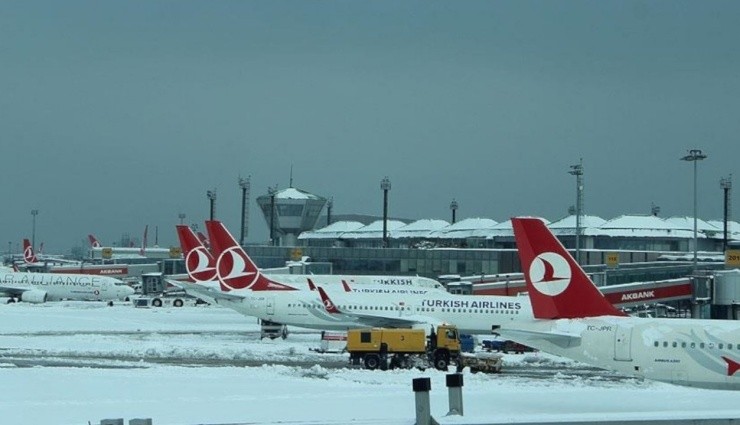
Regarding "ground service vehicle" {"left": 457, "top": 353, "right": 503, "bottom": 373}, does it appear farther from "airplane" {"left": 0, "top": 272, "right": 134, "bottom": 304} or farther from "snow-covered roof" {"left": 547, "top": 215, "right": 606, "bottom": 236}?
"snow-covered roof" {"left": 547, "top": 215, "right": 606, "bottom": 236}

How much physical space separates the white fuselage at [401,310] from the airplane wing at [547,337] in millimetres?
22989

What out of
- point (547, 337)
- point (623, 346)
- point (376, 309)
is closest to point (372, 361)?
point (376, 309)

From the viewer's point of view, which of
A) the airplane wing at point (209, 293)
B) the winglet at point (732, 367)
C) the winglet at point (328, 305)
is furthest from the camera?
the airplane wing at point (209, 293)

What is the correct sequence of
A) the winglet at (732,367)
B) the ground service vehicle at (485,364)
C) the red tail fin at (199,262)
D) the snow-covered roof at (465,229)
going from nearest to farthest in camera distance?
1. the winglet at (732,367)
2. the ground service vehicle at (485,364)
3. the red tail fin at (199,262)
4. the snow-covered roof at (465,229)

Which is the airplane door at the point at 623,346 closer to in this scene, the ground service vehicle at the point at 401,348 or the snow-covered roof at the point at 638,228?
the ground service vehicle at the point at 401,348

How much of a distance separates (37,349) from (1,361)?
6572mm

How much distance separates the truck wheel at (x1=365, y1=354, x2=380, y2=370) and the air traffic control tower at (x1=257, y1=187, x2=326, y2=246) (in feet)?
388

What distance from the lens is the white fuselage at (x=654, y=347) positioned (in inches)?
978

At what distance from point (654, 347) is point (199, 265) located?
40195mm

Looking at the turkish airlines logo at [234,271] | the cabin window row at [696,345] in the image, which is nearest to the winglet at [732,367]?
the cabin window row at [696,345]

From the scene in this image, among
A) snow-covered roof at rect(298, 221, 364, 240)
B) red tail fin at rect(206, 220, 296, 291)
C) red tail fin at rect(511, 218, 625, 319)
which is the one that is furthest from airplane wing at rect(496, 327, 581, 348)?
snow-covered roof at rect(298, 221, 364, 240)

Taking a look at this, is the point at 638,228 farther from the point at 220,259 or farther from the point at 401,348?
the point at 401,348

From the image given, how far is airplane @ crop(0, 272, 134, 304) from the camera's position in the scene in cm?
9019

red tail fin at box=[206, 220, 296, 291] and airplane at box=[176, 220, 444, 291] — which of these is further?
airplane at box=[176, 220, 444, 291]
